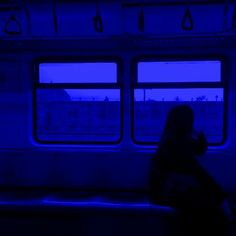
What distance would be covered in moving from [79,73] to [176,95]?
46.9 inches

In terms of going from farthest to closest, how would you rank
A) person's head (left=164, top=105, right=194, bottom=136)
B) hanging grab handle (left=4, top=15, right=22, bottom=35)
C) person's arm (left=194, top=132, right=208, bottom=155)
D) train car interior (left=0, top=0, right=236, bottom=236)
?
hanging grab handle (left=4, top=15, right=22, bottom=35) → train car interior (left=0, top=0, right=236, bottom=236) → person's arm (left=194, top=132, right=208, bottom=155) → person's head (left=164, top=105, right=194, bottom=136)

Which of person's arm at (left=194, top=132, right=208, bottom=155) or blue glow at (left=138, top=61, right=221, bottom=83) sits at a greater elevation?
blue glow at (left=138, top=61, right=221, bottom=83)

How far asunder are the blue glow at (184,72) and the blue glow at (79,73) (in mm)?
422

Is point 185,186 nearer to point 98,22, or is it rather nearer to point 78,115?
point 78,115

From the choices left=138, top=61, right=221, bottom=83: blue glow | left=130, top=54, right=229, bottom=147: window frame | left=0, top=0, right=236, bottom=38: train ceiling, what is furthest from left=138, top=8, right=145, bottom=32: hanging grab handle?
left=138, top=61, right=221, bottom=83: blue glow

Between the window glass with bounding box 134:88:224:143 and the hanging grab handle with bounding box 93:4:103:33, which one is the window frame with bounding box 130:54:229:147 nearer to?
the window glass with bounding box 134:88:224:143

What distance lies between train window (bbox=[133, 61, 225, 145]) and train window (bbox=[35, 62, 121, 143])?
28cm

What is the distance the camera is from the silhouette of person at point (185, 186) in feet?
8.64

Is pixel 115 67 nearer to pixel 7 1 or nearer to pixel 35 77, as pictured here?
pixel 35 77

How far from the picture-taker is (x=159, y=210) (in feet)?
9.48

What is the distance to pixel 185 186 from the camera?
2.65m

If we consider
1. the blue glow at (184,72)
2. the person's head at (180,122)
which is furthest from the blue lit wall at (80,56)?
the person's head at (180,122)

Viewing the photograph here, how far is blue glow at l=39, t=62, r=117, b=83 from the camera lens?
13.4ft

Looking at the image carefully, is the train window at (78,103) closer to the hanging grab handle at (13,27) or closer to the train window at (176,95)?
the train window at (176,95)
